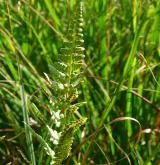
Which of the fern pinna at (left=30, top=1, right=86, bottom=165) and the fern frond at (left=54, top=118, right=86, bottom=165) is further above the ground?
the fern pinna at (left=30, top=1, right=86, bottom=165)

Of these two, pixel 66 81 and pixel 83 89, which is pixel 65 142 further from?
pixel 83 89

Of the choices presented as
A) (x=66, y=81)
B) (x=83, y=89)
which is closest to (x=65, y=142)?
(x=66, y=81)

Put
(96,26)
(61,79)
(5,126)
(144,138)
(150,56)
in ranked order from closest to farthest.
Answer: (61,79)
(144,138)
(5,126)
(150,56)
(96,26)

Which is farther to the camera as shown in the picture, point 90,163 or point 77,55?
point 90,163

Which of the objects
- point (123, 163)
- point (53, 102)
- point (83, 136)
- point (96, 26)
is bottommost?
point (123, 163)

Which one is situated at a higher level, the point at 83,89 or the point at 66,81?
the point at 66,81

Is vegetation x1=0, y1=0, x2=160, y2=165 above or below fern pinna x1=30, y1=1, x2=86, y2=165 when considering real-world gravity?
below

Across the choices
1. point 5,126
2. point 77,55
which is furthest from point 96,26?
point 77,55

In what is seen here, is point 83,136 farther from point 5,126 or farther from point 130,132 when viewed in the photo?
point 5,126
